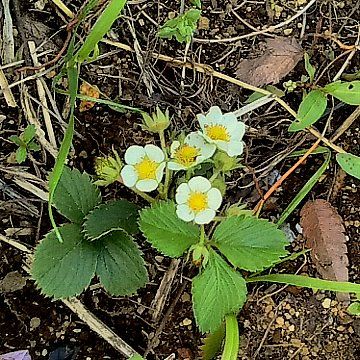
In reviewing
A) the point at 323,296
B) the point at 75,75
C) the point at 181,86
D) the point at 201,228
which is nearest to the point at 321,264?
the point at 323,296

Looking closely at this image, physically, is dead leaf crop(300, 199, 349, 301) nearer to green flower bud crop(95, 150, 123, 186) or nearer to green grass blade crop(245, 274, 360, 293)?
green grass blade crop(245, 274, 360, 293)

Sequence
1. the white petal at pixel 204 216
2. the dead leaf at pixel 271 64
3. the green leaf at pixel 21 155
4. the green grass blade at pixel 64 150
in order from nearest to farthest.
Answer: the green grass blade at pixel 64 150, the white petal at pixel 204 216, the green leaf at pixel 21 155, the dead leaf at pixel 271 64

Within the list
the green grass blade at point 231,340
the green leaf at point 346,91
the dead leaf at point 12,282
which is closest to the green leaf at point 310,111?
the green leaf at point 346,91

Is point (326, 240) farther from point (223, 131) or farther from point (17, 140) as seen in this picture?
point (17, 140)

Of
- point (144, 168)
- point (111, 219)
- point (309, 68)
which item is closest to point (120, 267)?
point (111, 219)

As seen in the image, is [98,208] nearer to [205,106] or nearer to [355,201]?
[205,106]

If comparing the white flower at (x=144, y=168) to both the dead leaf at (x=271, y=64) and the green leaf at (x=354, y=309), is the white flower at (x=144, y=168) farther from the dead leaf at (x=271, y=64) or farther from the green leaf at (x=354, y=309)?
the green leaf at (x=354, y=309)

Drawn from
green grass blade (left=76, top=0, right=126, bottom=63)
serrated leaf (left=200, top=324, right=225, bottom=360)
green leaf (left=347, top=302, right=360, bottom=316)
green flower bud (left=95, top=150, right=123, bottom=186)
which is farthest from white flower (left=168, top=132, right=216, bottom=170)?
green leaf (left=347, top=302, right=360, bottom=316)
